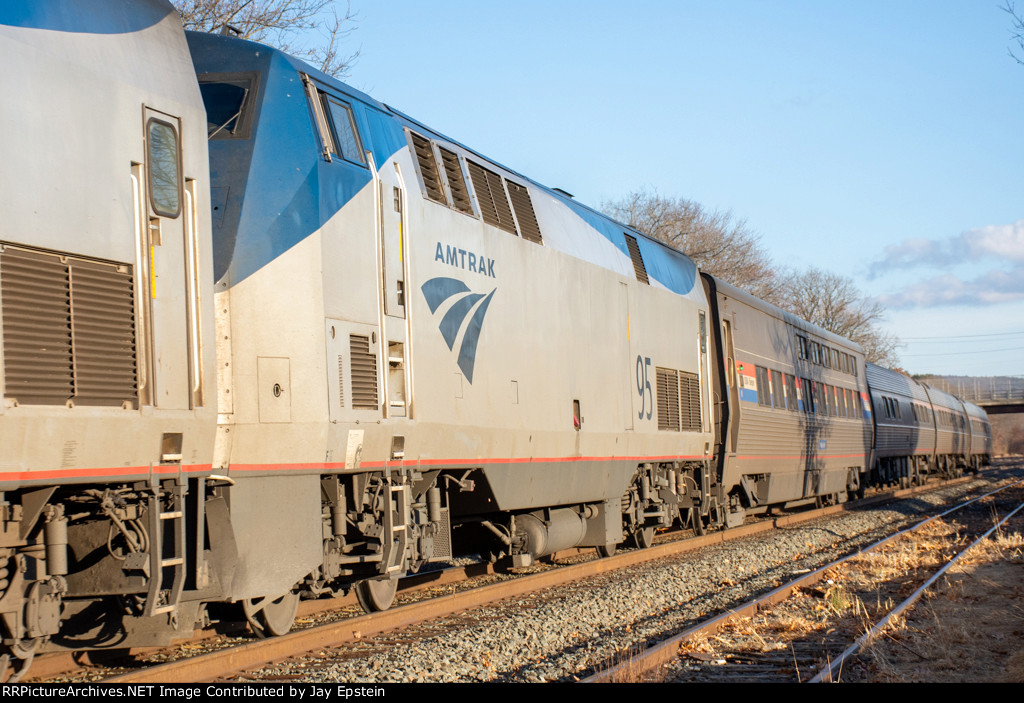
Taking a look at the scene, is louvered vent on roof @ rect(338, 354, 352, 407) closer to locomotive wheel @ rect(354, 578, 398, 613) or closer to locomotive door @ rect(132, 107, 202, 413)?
locomotive door @ rect(132, 107, 202, 413)

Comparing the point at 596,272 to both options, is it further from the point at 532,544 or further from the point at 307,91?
the point at 307,91

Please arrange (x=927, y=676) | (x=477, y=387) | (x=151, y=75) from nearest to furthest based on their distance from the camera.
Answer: (x=151, y=75)
(x=927, y=676)
(x=477, y=387)

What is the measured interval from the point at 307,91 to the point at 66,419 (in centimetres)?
341

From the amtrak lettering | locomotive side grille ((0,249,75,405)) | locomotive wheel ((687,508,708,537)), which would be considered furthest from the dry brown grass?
locomotive side grille ((0,249,75,405))

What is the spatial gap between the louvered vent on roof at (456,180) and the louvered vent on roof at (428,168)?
0.20 m

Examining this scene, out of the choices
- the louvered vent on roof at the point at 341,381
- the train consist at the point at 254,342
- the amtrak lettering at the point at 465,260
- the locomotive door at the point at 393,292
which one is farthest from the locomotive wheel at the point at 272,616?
the amtrak lettering at the point at 465,260

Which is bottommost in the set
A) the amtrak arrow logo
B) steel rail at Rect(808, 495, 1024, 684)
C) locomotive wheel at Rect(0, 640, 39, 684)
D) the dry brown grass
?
the dry brown grass

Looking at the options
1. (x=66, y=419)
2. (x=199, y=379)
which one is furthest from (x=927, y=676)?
(x=66, y=419)

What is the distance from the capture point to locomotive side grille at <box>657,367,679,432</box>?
1346cm

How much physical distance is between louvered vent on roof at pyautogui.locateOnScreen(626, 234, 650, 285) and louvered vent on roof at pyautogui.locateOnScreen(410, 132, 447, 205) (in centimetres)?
492

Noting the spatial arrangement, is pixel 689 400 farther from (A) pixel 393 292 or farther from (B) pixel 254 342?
(B) pixel 254 342

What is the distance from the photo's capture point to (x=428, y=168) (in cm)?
879

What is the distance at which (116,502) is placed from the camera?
539 centimetres

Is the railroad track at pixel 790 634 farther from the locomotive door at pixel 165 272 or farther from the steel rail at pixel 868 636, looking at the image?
the locomotive door at pixel 165 272
